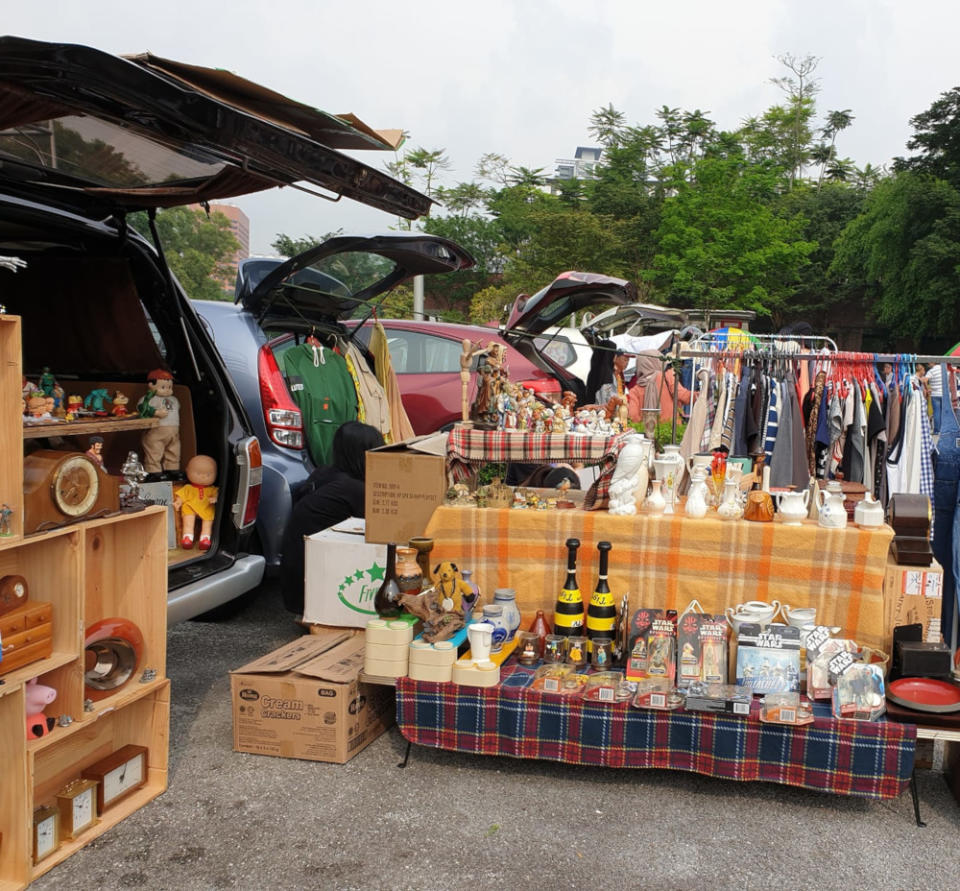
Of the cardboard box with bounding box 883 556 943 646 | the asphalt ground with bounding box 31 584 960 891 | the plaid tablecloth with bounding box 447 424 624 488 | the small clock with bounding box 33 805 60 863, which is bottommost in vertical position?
the asphalt ground with bounding box 31 584 960 891

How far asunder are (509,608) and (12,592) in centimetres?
189

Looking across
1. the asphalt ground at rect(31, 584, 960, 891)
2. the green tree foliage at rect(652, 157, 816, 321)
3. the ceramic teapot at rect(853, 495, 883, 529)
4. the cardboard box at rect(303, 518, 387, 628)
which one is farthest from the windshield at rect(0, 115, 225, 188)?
the green tree foliage at rect(652, 157, 816, 321)

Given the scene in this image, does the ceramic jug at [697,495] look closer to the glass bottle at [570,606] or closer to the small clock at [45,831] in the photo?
the glass bottle at [570,606]

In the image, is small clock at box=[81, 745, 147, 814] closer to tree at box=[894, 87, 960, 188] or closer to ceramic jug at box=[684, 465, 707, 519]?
ceramic jug at box=[684, 465, 707, 519]

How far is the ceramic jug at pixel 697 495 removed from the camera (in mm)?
3672

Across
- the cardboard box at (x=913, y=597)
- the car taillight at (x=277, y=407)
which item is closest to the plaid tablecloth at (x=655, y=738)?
the cardboard box at (x=913, y=597)

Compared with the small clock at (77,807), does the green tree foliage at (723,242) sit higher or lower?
higher

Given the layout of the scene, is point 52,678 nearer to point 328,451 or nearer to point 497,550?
point 497,550

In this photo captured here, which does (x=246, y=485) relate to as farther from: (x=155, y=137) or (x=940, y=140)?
(x=940, y=140)

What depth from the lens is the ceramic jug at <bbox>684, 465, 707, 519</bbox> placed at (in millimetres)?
3672

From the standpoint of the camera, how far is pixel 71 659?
2.72m

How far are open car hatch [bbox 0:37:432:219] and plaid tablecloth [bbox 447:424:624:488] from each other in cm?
105

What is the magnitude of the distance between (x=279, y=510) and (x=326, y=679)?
1598 mm

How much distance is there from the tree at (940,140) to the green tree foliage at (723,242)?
13.1 ft
